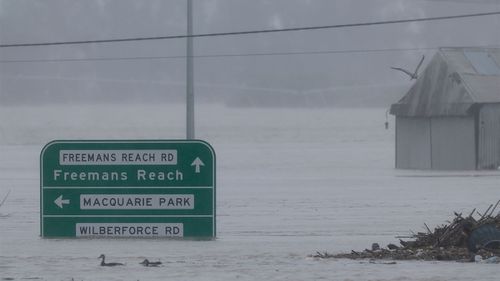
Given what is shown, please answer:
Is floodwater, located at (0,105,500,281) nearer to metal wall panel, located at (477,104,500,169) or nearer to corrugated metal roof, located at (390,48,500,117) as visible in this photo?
metal wall panel, located at (477,104,500,169)

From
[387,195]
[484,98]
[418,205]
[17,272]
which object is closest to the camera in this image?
[17,272]

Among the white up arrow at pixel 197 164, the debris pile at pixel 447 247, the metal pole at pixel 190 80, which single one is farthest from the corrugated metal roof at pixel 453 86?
the debris pile at pixel 447 247

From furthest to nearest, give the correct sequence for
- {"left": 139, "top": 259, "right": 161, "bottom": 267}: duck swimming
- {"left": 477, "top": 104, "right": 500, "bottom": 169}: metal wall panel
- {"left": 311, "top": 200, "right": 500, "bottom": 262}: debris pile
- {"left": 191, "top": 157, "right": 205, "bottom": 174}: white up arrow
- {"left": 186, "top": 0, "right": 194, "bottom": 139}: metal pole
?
1. {"left": 477, "top": 104, "right": 500, "bottom": 169}: metal wall panel
2. {"left": 186, "top": 0, "right": 194, "bottom": 139}: metal pole
3. {"left": 191, "top": 157, "right": 205, "bottom": 174}: white up arrow
4. {"left": 311, "top": 200, "right": 500, "bottom": 262}: debris pile
5. {"left": 139, "top": 259, "right": 161, "bottom": 267}: duck swimming

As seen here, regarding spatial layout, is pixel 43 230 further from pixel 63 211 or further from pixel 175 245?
pixel 175 245

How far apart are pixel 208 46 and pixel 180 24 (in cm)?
857

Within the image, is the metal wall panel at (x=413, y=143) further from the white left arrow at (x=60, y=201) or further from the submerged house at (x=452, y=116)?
the white left arrow at (x=60, y=201)

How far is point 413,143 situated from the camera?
4800cm

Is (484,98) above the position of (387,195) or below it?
above

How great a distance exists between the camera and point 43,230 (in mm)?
21734

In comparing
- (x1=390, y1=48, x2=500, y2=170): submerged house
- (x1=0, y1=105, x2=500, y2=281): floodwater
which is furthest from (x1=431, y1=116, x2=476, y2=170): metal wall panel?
(x1=0, y1=105, x2=500, y2=281): floodwater

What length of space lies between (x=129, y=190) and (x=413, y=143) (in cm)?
2760

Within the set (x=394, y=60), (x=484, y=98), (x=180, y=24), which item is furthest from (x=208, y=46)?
(x=484, y=98)

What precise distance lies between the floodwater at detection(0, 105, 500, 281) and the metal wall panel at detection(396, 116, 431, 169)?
1062mm

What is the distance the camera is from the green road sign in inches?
848
